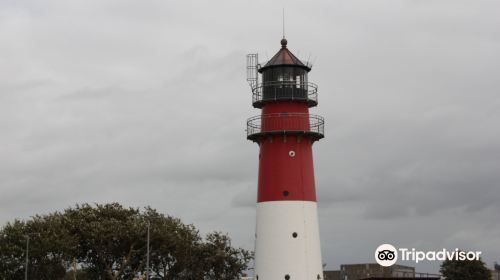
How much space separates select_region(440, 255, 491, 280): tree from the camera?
84.1m

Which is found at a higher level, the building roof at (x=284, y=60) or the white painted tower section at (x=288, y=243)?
the building roof at (x=284, y=60)

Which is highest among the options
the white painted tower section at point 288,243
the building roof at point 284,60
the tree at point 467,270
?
the building roof at point 284,60

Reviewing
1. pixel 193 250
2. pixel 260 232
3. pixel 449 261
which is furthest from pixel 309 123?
pixel 449 261

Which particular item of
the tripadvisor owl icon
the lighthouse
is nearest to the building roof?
the lighthouse

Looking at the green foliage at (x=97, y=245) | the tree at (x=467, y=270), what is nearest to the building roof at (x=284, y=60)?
the green foliage at (x=97, y=245)

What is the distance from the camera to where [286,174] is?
5212cm

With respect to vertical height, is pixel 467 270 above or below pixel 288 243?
above

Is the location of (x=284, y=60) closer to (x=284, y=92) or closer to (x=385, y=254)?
(x=284, y=92)

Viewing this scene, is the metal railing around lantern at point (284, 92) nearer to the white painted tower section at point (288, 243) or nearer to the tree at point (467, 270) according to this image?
the white painted tower section at point (288, 243)

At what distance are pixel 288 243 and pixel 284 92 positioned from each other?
9723 millimetres

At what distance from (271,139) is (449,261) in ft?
132

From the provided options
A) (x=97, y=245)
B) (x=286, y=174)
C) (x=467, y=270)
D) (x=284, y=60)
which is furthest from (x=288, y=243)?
(x=467, y=270)

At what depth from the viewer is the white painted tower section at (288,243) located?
51094 mm

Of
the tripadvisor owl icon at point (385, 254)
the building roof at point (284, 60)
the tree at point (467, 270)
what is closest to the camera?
the building roof at point (284, 60)
